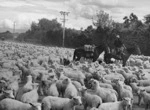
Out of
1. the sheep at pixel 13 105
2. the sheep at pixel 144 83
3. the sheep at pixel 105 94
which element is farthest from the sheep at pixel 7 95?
the sheep at pixel 144 83

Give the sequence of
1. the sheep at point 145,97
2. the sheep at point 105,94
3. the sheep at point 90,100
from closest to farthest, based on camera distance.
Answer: the sheep at point 90,100, the sheep at point 105,94, the sheep at point 145,97

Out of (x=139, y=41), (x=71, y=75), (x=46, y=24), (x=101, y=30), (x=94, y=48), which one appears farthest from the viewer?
(x=46, y=24)

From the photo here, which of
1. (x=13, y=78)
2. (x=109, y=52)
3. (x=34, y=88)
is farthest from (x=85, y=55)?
(x=34, y=88)

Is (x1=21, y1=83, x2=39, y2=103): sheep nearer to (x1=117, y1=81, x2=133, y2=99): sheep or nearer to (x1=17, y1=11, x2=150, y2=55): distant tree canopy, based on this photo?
(x1=117, y1=81, x2=133, y2=99): sheep

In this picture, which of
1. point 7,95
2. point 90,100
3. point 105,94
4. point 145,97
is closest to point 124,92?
point 145,97

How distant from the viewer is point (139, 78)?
1273cm

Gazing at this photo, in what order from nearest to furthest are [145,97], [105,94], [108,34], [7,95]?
[7,95]
[105,94]
[145,97]
[108,34]

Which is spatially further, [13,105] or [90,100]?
[90,100]

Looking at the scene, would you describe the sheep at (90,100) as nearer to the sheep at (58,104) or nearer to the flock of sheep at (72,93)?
the flock of sheep at (72,93)

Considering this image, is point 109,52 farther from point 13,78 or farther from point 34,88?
point 34,88

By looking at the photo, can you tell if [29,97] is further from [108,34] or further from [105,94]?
[108,34]

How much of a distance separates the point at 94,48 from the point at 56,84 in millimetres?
11595

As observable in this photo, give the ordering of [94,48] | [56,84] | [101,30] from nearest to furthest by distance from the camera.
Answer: [56,84] → [94,48] → [101,30]

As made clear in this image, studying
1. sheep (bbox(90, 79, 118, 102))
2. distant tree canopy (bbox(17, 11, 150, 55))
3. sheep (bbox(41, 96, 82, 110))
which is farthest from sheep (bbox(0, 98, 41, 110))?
distant tree canopy (bbox(17, 11, 150, 55))
